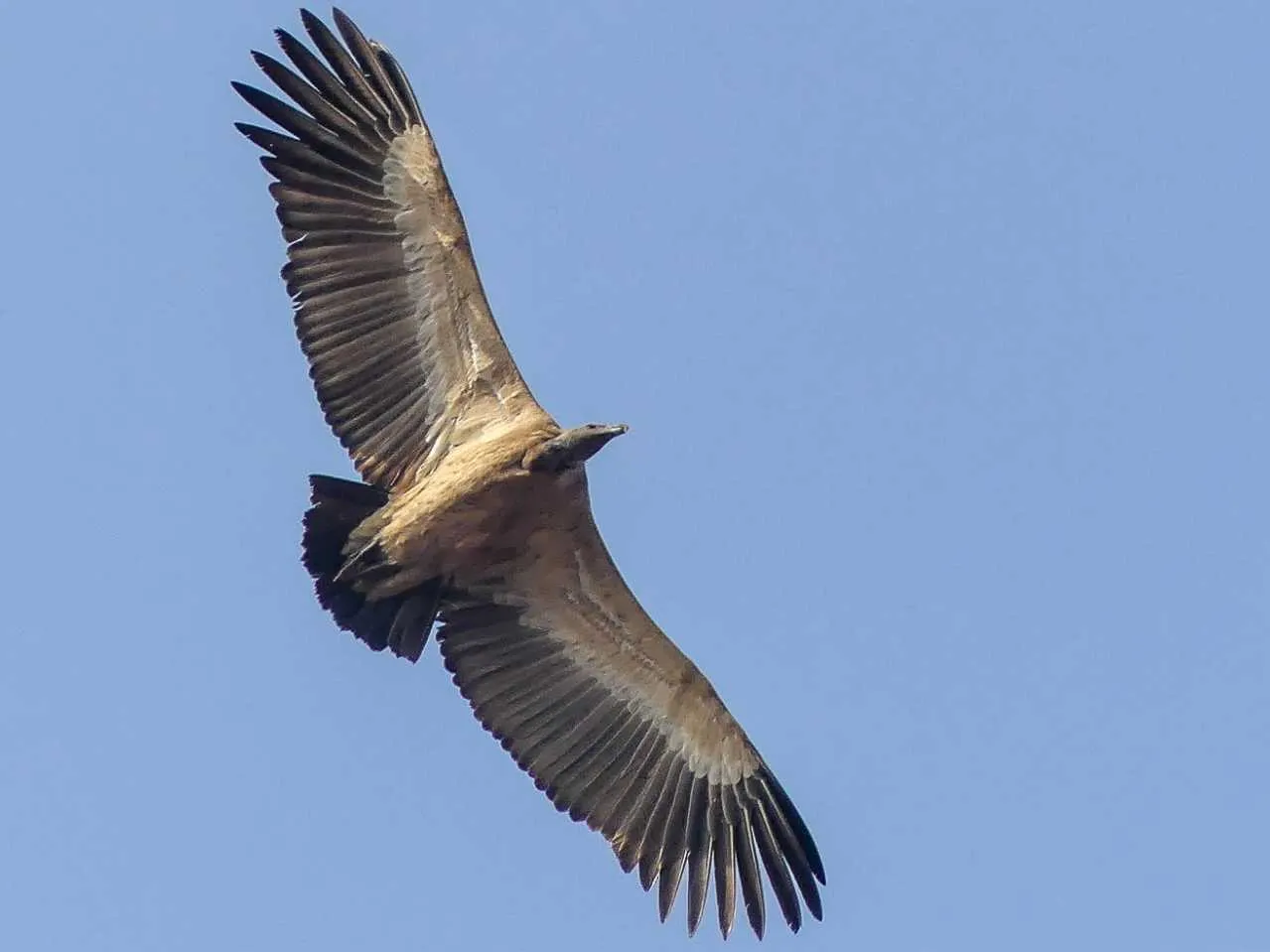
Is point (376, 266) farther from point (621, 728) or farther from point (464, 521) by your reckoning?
point (621, 728)

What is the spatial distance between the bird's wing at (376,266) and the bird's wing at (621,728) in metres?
1.23

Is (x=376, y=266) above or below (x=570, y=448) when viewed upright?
above

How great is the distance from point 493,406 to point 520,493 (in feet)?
2.59

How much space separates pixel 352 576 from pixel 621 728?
8.06ft

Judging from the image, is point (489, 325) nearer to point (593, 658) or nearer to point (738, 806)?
point (593, 658)

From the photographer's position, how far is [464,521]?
55.0 ft

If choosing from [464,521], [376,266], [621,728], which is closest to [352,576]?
[464,521]

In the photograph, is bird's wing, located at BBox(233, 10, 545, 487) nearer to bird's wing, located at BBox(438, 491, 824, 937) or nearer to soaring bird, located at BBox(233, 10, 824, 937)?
soaring bird, located at BBox(233, 10, 824, 937)

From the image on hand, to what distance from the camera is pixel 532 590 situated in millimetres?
17625

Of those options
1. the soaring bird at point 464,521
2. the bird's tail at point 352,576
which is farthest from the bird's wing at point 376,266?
the bird's tail at point 352,576

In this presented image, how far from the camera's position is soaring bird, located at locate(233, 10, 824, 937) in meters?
16.7

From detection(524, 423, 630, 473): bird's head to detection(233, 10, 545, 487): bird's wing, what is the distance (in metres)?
0.65

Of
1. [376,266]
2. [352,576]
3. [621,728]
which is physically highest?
[376,266]

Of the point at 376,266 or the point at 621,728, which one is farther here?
the point at 621,728
